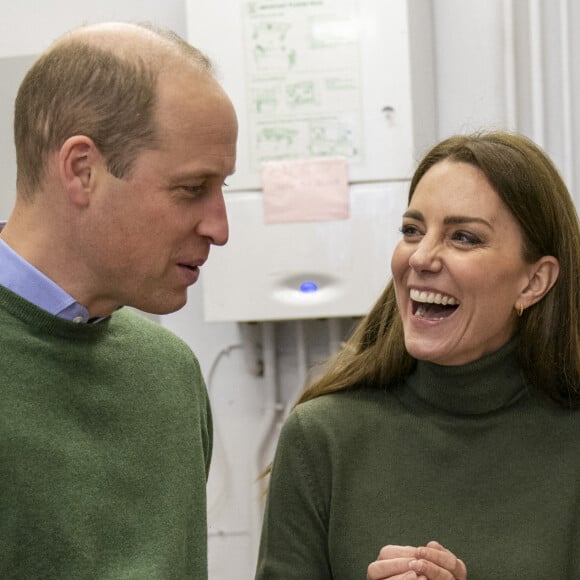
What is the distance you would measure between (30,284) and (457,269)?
72cm

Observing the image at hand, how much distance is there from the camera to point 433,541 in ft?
5.31

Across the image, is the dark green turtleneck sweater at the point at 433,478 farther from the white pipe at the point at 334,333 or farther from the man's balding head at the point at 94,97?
the white pipe at the point at 334,333

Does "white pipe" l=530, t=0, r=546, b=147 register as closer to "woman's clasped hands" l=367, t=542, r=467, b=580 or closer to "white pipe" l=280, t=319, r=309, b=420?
"white pipe" l=280, t=319, r=309, b=420

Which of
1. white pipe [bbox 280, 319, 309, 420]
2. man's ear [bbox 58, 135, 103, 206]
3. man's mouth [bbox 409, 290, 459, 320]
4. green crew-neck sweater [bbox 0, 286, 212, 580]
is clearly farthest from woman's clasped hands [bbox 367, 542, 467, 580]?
white pipe [bbox 280, 319, 309, 420]

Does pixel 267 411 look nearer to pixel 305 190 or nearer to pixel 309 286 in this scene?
pixel 309 286

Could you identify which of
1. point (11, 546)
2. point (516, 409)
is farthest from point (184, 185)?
point (516, 409)

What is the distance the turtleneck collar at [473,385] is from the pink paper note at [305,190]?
0.89 meters

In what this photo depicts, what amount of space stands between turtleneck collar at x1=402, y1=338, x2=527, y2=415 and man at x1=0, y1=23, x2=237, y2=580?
1.85 feet

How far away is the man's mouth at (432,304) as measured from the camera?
174 cm

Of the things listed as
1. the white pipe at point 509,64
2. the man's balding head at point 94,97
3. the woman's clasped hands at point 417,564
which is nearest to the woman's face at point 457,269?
the woman's clasped hands at point 417,564

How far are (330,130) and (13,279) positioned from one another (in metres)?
1.46

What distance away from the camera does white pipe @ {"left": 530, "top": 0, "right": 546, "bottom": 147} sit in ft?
9.04

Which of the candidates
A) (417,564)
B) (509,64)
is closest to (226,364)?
(509,64)

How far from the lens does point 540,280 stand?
1811 millimetres
